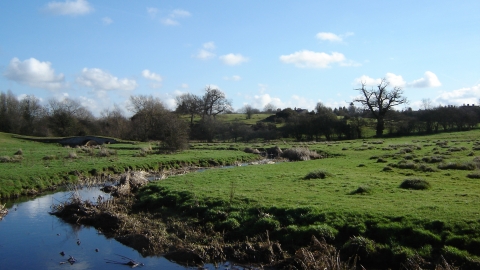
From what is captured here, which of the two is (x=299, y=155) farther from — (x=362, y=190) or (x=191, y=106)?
(x=191, y=106)

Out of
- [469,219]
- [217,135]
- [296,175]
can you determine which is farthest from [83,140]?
[469,219]

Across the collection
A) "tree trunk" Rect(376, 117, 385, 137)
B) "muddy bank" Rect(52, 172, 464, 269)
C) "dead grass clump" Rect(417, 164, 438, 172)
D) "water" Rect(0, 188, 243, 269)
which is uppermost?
"tree trunk" Rect(376, 117, 385, 137)

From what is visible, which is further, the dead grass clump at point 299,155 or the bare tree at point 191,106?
the bare tree at point 191,106

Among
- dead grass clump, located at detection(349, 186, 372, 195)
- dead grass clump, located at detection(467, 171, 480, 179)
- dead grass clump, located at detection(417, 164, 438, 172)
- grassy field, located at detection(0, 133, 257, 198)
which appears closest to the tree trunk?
grassy field, located at detection(0, 133, 257, 198)

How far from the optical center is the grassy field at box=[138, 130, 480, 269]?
12203 mm

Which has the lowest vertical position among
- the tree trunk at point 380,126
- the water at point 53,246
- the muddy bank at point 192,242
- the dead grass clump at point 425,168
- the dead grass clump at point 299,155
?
the water at point 53,246

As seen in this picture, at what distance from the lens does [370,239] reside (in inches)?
510

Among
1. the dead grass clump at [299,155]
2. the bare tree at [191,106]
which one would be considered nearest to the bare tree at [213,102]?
the bare tree at [191,106]

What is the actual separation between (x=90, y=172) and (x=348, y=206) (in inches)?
894

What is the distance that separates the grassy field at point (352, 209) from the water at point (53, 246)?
136 inches

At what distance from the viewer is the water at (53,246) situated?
13.1 meters

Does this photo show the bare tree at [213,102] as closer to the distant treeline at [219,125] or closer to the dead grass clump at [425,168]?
the distant treeline at [219,125]

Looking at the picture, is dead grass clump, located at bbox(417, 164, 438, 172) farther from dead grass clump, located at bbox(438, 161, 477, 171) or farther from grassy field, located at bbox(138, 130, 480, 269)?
dead grass clump, located at bbox(438, 161, 477, 171)

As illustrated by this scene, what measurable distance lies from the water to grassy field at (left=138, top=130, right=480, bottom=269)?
3462 millimetres
